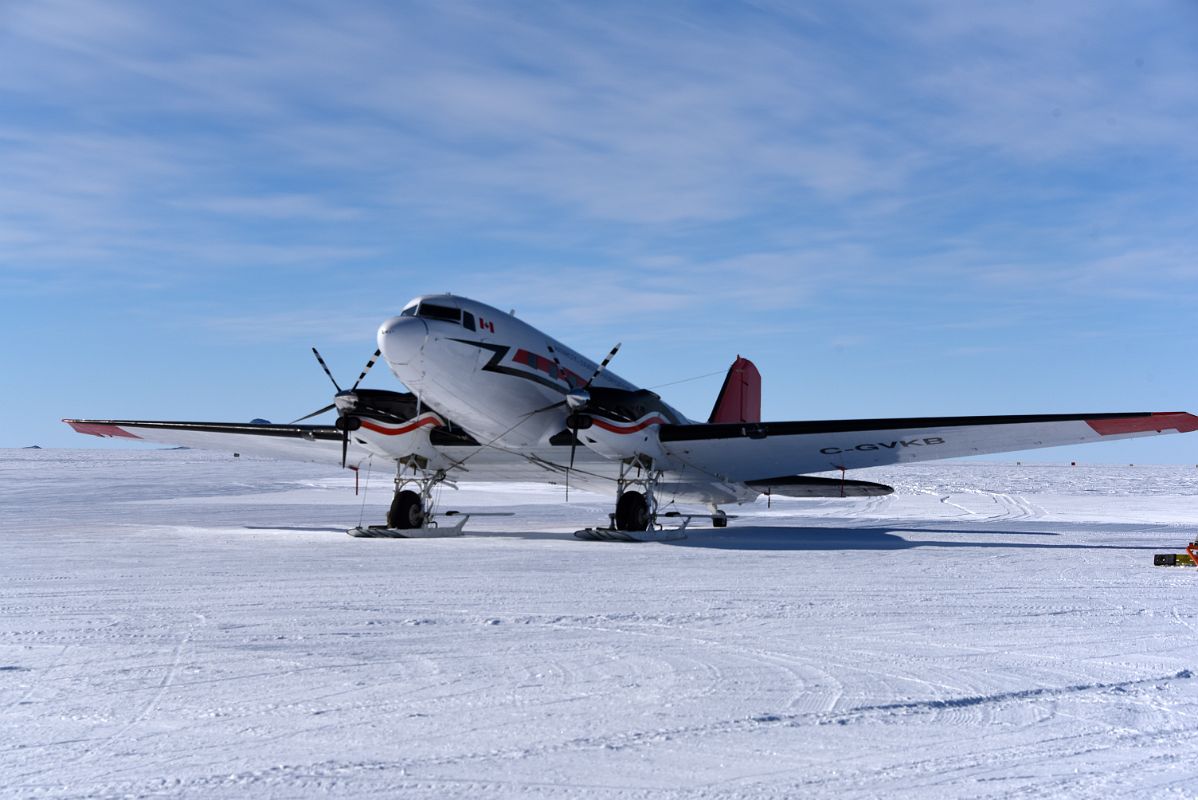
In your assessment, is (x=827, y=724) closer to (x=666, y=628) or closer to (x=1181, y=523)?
(x=666, y=628)

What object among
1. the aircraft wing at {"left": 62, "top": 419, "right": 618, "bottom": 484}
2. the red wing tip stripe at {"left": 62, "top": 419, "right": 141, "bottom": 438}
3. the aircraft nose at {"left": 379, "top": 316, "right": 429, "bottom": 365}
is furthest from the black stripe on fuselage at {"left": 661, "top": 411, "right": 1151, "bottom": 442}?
the red wing tip stripe at {"left": 62, "top": 419, "right": 141, "bottom": 438}

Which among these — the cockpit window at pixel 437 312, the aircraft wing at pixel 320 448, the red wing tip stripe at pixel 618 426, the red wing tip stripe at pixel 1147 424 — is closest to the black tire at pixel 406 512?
the aircraft wing at pixel 320 448

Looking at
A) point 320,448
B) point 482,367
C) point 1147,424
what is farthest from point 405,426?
point 1147,424

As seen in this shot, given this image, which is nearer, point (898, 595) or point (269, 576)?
point (898, 595)

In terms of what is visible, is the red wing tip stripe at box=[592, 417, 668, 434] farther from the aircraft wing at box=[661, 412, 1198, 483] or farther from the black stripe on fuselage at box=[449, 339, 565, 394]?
the black stripe on fuselage at box=[449, 339, 565, 394]

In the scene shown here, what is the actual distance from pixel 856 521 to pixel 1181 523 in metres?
8.42

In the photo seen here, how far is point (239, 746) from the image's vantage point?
5180 mm

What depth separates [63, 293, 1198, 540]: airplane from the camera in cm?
1919

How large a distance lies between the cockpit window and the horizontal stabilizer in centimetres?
1052

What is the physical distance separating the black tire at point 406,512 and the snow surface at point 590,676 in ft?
20.3

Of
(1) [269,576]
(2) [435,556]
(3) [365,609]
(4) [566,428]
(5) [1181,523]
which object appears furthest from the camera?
(5) [1181,523]

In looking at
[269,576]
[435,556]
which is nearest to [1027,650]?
[269,576]

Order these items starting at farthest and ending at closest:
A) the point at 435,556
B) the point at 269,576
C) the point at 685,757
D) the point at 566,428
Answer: the point at 566,428 < the point at 435,556 < the point at 269,576 < the point at 685,757

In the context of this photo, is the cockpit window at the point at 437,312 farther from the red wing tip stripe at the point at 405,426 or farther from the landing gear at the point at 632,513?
the landing gear at the point at 632,513
